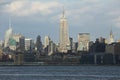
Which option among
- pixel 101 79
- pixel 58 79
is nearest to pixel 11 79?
pixel 58 79

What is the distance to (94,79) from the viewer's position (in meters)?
147

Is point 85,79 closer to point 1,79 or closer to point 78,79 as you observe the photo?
point 78,79

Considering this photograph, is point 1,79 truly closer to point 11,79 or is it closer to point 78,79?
point 11,79

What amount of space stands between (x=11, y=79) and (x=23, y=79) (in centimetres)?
283

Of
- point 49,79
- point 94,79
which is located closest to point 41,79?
point 49,79

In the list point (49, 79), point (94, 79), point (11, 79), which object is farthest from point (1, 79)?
point (94, 79)

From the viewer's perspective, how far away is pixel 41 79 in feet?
481

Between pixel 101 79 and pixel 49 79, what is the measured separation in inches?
479

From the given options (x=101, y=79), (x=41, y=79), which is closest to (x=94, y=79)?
(x=101, y=79)

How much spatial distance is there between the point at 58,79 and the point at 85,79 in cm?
639

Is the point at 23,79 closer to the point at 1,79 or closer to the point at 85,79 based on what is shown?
the point at 1,79

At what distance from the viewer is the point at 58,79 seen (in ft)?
482

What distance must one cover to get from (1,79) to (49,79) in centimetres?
1131

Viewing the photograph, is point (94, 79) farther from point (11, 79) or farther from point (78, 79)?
point (11, 79)
